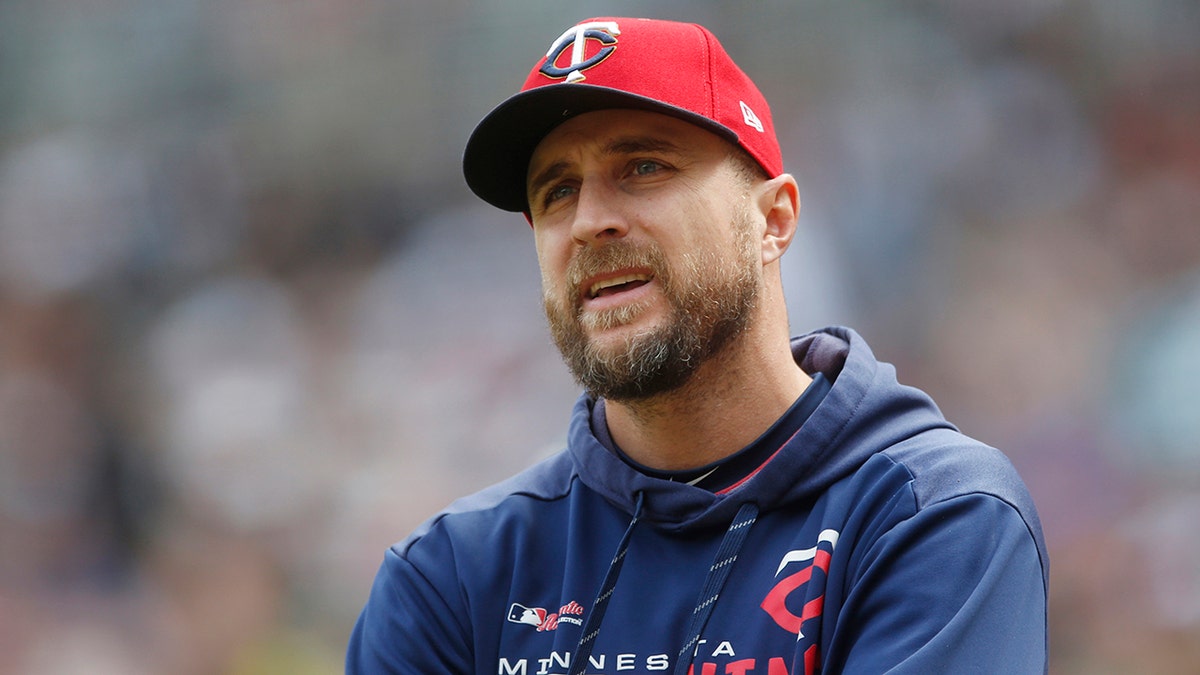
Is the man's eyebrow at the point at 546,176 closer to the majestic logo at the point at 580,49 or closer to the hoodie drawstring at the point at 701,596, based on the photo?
the majestic logo at the point at 580,49

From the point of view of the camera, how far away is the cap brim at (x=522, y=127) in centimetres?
187

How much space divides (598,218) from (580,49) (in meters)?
0.29

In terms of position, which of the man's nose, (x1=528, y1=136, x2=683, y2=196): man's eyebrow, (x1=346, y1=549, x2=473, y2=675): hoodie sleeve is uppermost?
(x1=528, y1=136, x2=683, y2=196): man's eyebrow

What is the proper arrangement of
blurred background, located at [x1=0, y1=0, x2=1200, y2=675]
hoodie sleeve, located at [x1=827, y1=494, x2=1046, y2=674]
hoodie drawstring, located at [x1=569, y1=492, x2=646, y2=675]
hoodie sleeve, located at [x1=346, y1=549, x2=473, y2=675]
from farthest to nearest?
blurred background, located at [x1=0, y1=0, x2=1200, y2=675] < hoodie sleeve, located at [x1=346, y1=549, x2=473, y2=675] < hoodie drawstring, located at [x1=569, y1=492, x2=646, y2=675] < hoodie sleeve, located at [x1=827, y1=494, x2=1046, y2=674]

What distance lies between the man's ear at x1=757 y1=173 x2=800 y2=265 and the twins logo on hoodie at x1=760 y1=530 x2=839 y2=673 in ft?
1.74

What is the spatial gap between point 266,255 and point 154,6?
1242 millimetres

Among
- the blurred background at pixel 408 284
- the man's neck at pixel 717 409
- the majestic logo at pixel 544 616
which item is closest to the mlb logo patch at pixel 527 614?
the majestic logo at pixel 544 616

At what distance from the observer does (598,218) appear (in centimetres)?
188

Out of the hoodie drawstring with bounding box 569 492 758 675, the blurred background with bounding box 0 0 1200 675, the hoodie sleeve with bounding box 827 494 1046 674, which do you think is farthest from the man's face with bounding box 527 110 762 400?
the blurred background with bounding box 0 0 1200 675

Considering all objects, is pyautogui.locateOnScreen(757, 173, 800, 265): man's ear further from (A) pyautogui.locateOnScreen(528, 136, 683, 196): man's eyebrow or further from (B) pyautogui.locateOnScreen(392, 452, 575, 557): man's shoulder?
(B) pyautogui.locateOnScreen(392, 452, 575, 557): man's shoulder

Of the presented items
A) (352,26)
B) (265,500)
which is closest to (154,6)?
(352,26)

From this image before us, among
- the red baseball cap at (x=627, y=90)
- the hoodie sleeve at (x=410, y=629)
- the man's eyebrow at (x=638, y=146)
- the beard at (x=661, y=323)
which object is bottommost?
the hoodie sleeve at (x=410, y=629)

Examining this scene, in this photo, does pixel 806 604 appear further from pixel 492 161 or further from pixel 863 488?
pixel 492 161

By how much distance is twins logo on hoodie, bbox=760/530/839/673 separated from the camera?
5.30 feet
